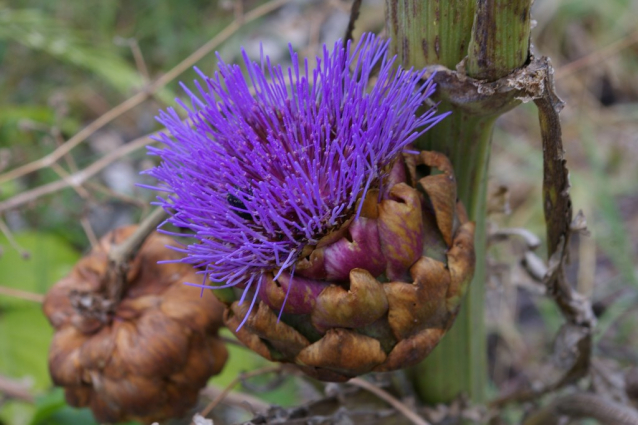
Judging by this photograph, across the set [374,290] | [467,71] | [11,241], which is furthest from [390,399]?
[11,241]

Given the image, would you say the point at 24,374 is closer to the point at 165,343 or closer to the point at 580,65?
the point at 165,343

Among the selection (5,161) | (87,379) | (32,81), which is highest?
(32,81)

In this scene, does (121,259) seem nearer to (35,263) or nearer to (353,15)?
(353,15)

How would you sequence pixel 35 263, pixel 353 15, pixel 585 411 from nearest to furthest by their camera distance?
pixel 353 15 → pixel 585 411 → pixel 35 263

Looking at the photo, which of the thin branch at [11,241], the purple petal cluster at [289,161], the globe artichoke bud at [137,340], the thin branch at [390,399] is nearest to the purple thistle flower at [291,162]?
the purple petal cluster at [289,161]

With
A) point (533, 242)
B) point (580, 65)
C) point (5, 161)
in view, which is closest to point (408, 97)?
point (533, 242)

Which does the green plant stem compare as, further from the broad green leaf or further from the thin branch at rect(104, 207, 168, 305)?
the broad green leaf

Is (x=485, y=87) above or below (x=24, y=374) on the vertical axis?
above
